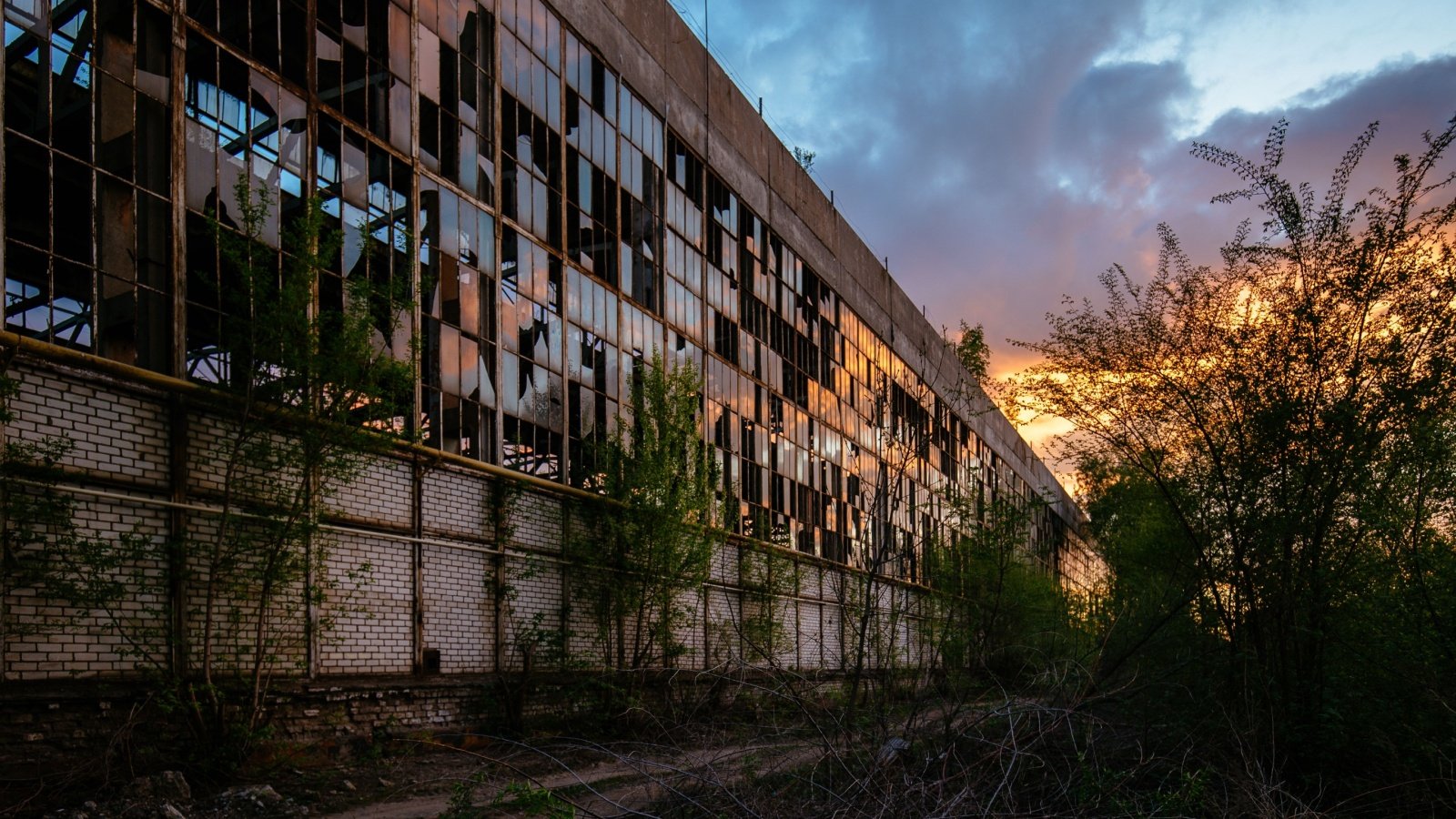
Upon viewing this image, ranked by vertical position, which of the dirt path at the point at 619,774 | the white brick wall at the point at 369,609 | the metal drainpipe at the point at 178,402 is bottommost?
the dirt path at the point at 619,774

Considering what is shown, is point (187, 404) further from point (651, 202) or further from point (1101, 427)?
point (651, 202)

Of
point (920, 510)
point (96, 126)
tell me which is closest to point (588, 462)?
point (96, 126)

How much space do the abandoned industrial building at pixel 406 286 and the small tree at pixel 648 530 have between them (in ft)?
1.50

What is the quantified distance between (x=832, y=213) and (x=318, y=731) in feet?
77.6

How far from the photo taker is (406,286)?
12.3m

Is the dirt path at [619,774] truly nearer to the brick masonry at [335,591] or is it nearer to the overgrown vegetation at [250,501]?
the brick masonry at [335,591]

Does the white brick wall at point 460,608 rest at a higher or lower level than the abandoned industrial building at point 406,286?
lower

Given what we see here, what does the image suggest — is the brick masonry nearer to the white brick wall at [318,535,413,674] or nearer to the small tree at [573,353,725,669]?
the white brick wall at [318,535,413,674]

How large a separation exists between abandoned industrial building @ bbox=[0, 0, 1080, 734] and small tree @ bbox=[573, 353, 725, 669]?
1.50 ft

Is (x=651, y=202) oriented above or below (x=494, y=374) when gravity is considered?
above

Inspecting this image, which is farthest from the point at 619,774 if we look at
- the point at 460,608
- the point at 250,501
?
the point at 250,501

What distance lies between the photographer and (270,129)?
463 inches

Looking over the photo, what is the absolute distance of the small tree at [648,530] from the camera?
56.9 ft

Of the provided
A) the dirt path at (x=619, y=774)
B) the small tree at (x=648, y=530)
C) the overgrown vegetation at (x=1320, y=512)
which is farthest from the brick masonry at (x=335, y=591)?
the overgrown vegetation at (x=1320, y=512)
